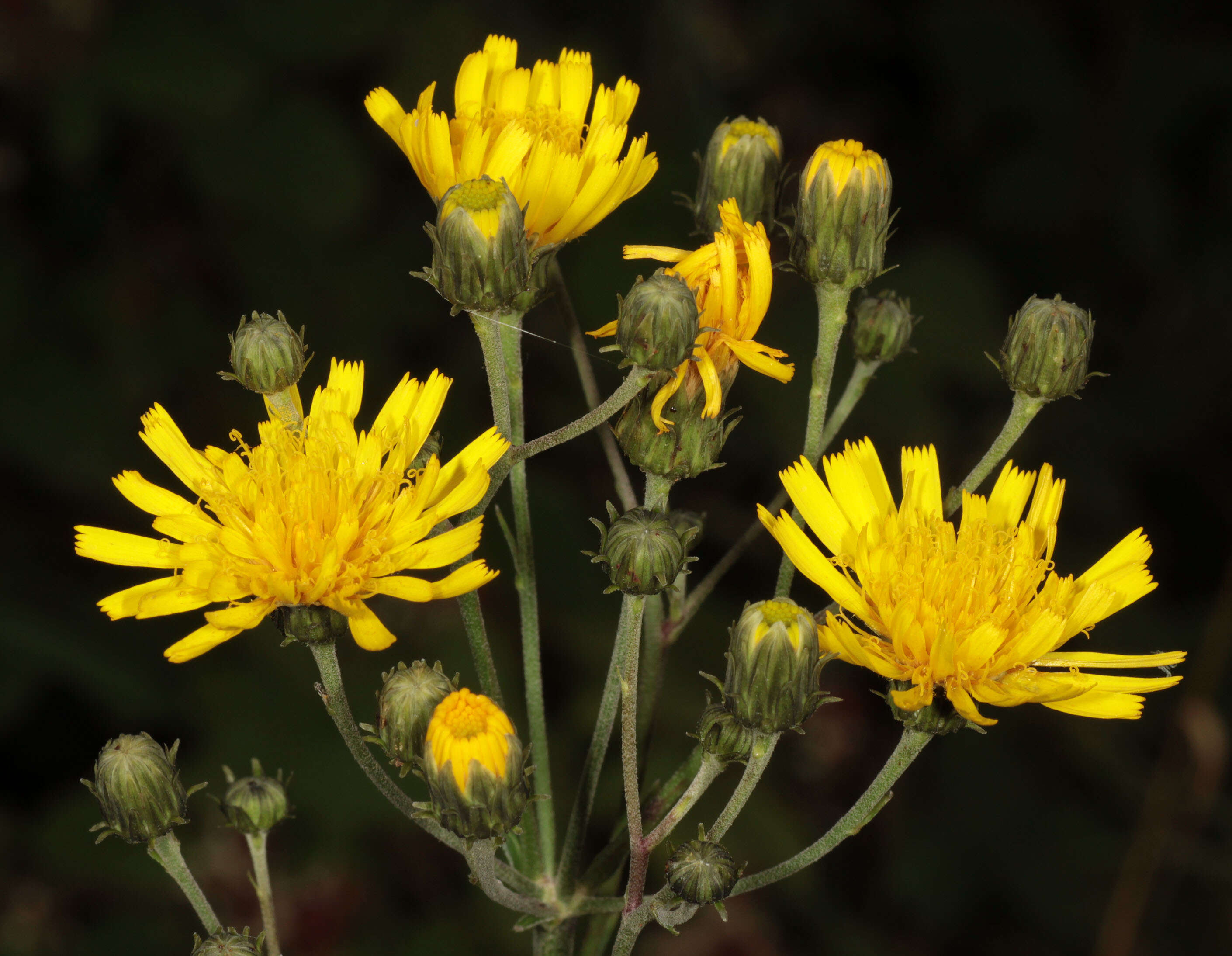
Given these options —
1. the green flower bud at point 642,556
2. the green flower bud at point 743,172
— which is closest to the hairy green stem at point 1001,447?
the green flower bud at point 642,556

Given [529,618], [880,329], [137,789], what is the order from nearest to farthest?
1. [137,789]
2. [529,618]
3. [880,329]

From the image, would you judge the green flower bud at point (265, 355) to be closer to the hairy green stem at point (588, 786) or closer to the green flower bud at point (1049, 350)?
the hairy green stem at point (588, 786)

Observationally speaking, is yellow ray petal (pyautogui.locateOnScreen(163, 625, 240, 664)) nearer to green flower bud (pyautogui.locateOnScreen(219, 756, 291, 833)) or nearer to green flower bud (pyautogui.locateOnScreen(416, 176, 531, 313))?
green flower bud (pyautogui.locateOnScreen(219, 756, 291, 833))

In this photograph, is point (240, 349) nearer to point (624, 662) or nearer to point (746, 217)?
point (624, 662)

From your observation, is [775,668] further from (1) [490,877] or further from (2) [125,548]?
(2) [125,548]

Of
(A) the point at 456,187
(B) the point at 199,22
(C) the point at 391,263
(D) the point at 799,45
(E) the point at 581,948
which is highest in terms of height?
(D) the point at 799,45

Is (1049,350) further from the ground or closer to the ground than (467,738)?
further from the ground

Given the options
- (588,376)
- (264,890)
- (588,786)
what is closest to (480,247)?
(588,376)

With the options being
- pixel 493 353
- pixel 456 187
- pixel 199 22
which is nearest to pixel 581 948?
pixel 493 353
